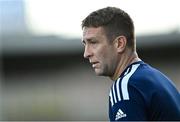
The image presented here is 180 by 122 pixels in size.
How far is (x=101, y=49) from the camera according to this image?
14.5 ft

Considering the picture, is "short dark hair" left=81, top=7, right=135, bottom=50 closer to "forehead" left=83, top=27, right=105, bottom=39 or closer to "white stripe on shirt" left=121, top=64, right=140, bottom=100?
"forehead" left=83, top=27, right=105, bottom=39

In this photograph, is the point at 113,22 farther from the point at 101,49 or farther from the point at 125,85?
the point at 125,85

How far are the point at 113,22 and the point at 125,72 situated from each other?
1.21 ft

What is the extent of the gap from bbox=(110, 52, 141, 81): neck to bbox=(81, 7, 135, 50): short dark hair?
0.07 metres

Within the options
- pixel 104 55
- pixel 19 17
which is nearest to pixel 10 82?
pixel 19 17

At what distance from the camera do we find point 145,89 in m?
4.03

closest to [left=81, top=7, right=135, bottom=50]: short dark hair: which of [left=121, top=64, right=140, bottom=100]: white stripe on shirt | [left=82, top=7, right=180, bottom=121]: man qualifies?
[left=82, top=7, right=180, bottom=121]: man

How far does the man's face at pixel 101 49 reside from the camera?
4.40m

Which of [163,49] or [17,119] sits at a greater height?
[163,49]

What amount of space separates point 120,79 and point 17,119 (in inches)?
683

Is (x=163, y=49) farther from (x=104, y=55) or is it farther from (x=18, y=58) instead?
(x=104, y=55)

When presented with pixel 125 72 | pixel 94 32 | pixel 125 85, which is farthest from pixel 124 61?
pixel 125 85

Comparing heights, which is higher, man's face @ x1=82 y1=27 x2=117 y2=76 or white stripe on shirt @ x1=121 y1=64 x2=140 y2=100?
man's face @ x1=82 y1=27 x2=117 y2=76

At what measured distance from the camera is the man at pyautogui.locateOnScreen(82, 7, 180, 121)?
13.1ft
